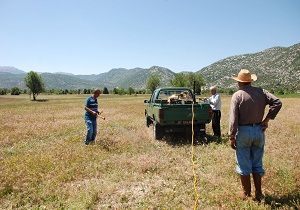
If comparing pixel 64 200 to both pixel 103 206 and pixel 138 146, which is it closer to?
pixel 103 206

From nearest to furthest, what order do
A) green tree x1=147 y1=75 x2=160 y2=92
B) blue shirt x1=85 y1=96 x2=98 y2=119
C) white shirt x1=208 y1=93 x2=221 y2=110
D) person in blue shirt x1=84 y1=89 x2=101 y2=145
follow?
1. person in blue shirt x1=84 y1=89 x2=101 y2=145
2. blue shirt x1=85 y1=96 x2=98 y2=119
3. white shirt x1=208 y1=93 x2=221 y2=110
4. green tree x1=147 y1=75 x2=160 y2=92

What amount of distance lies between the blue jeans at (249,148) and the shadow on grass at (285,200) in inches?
22.3

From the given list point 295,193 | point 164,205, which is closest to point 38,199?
point 164,205

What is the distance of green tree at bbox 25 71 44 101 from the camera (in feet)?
299

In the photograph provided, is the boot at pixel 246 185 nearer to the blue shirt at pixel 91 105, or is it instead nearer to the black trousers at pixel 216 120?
the black trousers at pixel 216 120

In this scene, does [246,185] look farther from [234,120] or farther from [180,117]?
[180,117]

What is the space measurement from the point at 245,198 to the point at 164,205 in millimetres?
→ 1665

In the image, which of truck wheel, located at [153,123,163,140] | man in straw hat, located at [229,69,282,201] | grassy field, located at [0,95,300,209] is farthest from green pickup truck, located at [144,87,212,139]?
man in straw hat, located at [229,69,282,201]

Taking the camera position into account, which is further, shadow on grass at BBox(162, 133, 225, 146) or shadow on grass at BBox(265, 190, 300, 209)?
shadow on grass at BBox(162, 133, 225, 146)

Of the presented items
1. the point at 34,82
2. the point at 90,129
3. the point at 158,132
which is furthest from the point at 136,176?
the point at 34,82

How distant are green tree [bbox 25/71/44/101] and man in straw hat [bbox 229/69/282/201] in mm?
89686

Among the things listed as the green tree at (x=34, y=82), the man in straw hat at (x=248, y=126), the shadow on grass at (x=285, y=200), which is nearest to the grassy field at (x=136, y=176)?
the shadow on grass at (x=285, y=200)

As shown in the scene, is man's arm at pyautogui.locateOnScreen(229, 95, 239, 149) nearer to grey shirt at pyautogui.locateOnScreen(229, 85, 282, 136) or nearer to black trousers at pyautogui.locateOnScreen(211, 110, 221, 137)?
grey shirt at pyautogui.locateOnScreen(229, 85, 282, 136)

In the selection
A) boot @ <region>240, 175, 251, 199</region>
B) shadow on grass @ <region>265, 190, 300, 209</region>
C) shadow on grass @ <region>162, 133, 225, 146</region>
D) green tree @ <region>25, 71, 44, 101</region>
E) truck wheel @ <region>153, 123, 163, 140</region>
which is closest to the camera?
shadow on grass @ <region>265, 190, 300, 209</region>
